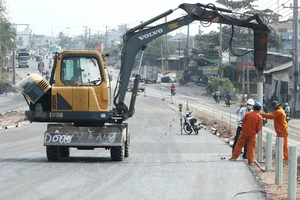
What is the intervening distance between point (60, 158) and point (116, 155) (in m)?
1.68

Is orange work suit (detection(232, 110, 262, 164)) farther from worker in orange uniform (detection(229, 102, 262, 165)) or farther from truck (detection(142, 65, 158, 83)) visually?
truck (detection(142, 65, 158, 83))

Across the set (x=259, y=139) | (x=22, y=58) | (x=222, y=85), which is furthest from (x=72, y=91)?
(x=22, y=58)

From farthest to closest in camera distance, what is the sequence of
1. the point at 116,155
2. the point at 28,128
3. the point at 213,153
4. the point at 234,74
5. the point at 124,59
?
the point at 234,74 → the point at 28,128 → the point at 213,153 → the point at 124,59 → the point at 116,155

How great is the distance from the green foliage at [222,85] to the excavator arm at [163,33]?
55.1 meters

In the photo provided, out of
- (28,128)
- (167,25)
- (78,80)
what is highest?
(167,25)

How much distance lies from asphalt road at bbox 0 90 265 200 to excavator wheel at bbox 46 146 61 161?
263mm

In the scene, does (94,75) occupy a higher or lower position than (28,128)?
higher

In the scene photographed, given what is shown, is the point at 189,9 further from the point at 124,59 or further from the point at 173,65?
the point at 173,65

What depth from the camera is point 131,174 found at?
17406mm

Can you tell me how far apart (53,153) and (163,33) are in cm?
521

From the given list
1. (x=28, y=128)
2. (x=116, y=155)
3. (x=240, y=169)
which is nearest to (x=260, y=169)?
(x=240, y=169)

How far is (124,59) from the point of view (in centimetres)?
2214

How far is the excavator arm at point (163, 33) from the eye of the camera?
861 inches

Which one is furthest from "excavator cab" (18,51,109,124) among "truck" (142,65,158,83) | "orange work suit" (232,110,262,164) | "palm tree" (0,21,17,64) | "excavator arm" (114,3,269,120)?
"truck" (142,65,158,83)
